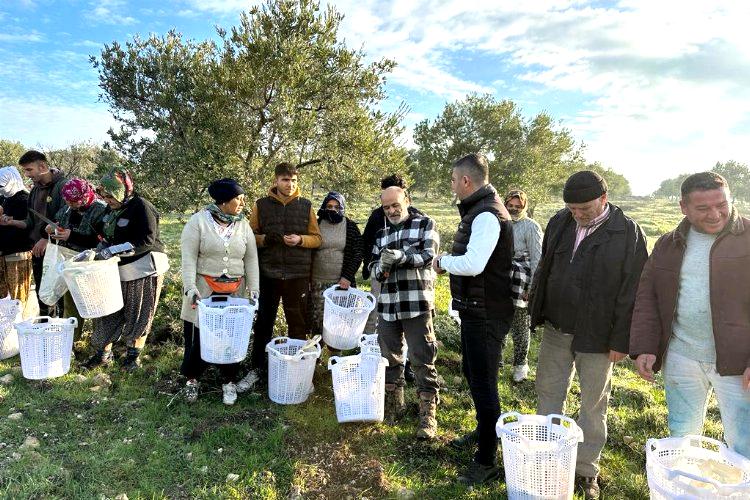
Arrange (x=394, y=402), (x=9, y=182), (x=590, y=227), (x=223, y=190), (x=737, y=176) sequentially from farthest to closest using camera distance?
1. (x=737, y=176)
2. (x=9, y=182)
3. (x=394, y=402)
4. (x=223, y=190)
5. (x=590, y=227)

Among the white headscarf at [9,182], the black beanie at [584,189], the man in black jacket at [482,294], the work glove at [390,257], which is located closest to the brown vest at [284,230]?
the work glove at [390,257]

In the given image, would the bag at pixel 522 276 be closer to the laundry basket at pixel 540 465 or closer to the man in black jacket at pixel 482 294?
the man in black jacket at pixel 482 294

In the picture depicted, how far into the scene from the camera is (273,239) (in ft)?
15.0

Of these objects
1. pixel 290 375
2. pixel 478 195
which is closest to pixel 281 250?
pixel 290 375

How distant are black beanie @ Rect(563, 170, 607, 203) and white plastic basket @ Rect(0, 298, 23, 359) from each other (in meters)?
5.65

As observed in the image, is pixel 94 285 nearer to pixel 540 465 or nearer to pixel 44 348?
pixel 44 348

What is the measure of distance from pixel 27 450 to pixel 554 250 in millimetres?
4135

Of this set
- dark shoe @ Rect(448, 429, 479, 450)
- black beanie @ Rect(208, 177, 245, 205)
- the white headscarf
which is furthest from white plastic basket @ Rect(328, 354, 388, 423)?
the white headscarf

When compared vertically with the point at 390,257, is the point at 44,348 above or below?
below

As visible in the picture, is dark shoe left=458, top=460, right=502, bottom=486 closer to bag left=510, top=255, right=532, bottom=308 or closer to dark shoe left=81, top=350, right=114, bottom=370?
bag left=510, top=255, right=532, bottom=308

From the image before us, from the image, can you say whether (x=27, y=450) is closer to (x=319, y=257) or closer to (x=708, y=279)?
(x=319, y=257)

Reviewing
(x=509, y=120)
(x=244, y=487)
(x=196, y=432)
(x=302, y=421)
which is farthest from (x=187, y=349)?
(x=509, y=120)

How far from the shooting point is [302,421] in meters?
4.00

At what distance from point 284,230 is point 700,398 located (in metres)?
3.60
